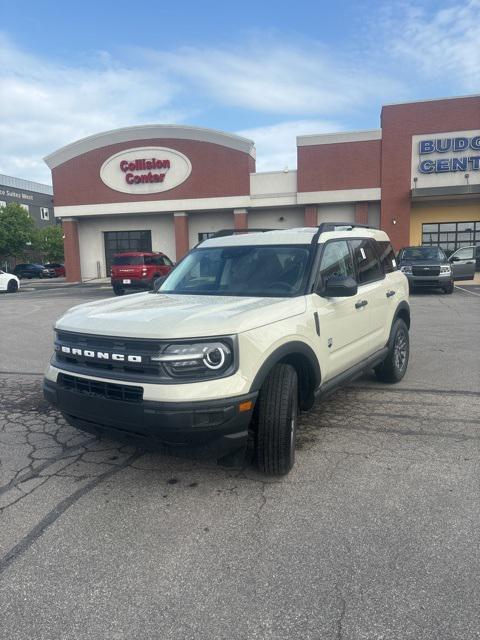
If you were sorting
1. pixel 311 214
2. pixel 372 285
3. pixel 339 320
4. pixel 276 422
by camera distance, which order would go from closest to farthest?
pixel 276 422
pixel 339 320
pixel 372 285
pixel 311 214

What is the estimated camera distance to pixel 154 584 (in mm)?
2416

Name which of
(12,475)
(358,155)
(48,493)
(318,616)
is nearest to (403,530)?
(318,616)

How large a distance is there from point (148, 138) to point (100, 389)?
27.0 metres

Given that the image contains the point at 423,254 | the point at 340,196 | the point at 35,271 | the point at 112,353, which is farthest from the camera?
the point at 35,271

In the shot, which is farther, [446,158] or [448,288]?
[446,158]

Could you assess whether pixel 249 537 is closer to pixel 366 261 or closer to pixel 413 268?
pixel 366 261

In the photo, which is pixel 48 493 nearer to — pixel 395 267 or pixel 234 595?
pixel 234 595

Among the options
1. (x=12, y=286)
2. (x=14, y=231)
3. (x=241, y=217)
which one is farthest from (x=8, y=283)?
(x=14, y=231)

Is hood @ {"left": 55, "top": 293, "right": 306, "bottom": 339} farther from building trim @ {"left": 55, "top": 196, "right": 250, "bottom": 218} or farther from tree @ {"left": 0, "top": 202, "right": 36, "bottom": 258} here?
tree @ {"left": 0, "top": 202, "right": 36, "bottom": 258}

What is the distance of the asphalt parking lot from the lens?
2180 mm

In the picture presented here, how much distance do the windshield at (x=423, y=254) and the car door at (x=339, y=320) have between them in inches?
526

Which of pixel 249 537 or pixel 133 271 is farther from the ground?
pixel 133 271

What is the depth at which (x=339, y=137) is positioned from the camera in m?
24.9

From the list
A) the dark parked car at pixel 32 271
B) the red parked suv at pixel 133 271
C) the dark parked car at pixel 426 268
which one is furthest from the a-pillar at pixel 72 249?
the dark parked car at pixel 426 268
